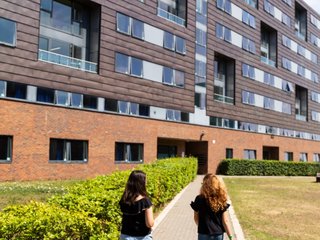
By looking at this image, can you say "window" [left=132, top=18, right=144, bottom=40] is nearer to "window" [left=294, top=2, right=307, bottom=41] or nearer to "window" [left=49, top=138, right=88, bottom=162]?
"window" [left=49, top=138, right=88, bottom=162]

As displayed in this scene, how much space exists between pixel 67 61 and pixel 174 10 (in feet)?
44.6

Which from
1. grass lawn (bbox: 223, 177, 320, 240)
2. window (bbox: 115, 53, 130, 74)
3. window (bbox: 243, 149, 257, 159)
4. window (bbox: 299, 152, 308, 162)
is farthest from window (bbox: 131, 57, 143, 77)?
window (bbox: 299, 152, 308, 162)

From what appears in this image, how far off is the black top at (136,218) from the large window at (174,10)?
29851mm

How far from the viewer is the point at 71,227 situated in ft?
18.0

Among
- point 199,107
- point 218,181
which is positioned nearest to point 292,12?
point 199,107

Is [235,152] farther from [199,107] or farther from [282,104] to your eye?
[282,104]

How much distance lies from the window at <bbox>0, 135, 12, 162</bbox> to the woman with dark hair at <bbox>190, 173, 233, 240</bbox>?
18.1m

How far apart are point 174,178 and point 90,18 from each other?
1601cm

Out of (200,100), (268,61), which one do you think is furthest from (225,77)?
(268,61)

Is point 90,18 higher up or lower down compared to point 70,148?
higher up

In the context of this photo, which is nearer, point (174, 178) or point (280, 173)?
point (174, 178)

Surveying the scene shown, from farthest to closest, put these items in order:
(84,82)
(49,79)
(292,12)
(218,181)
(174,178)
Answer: (292,12) → (84,82) → (49,79) → (174,178) → (218,181)

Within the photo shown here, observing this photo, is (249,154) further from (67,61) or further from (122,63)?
(67,61)

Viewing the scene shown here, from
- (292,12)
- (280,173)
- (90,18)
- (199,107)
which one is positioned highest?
(292,12)
